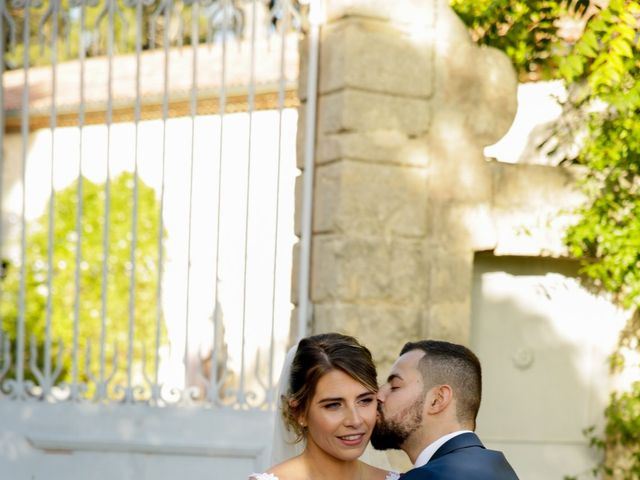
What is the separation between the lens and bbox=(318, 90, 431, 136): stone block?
5.55 metres

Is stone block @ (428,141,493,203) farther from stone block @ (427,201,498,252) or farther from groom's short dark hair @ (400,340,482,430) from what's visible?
groom's short dark hair @ (400,340,482,430)

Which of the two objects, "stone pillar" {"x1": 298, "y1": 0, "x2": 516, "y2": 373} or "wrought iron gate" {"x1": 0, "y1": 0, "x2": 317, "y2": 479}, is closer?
"stone pillar" {"x1": 298, "y1": 0, "x2": 516, "y2": 373}

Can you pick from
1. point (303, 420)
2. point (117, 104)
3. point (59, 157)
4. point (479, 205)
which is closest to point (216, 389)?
point (479, 205)

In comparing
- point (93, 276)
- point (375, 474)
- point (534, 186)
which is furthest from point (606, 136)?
point (93, 276)

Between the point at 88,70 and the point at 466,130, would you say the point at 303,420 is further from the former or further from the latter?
the point at 88,70

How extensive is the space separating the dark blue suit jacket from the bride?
0.25 metres

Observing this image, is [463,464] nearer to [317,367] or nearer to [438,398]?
[438,398]

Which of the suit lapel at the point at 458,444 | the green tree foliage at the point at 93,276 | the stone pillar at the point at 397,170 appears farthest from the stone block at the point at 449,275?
the green tree foliage at the point at 93,276

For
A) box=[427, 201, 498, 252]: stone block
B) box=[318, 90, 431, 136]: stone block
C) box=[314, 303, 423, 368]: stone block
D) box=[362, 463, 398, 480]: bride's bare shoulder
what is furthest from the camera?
box=[427, 201, 498, 252]: stone block

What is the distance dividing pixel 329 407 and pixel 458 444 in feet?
1.25

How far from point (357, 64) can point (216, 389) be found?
169cm

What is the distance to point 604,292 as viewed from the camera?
6.10 meters

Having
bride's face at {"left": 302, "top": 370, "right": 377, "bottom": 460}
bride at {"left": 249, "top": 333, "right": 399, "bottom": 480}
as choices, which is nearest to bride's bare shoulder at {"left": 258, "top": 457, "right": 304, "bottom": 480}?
bride at {"left": 249, "top": 333, "right": 399, "bottom": 480}

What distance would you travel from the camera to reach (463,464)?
3.11 meters
